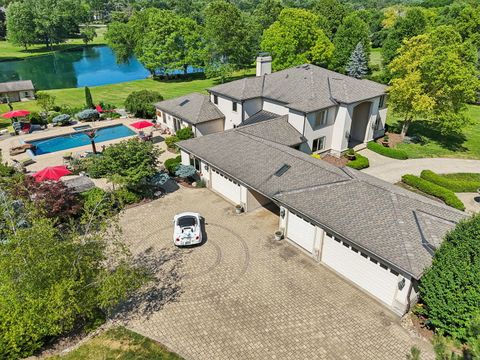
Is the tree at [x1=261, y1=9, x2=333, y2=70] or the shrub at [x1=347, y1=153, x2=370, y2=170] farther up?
the tree at [x1=261, y1=9, x2=333, y2=70]

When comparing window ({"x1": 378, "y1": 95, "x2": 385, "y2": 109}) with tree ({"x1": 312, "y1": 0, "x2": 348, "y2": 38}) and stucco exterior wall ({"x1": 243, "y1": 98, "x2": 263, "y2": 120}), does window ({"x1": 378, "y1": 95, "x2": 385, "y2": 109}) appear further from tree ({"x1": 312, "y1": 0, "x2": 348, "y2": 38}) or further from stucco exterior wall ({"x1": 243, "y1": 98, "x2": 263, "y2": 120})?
tree ({"x1": 312, "y1": 0, "x2": 348, "y2": 38})

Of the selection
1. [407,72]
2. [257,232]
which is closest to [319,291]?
[257,232]

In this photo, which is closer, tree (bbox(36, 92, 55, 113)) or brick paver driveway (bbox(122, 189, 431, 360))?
brick paver driveway (bbox(122, 189, 431, 360))

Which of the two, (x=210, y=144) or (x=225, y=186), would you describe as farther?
(x=210, y=144)

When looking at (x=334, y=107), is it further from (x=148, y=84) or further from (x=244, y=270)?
(x=148, y=84)

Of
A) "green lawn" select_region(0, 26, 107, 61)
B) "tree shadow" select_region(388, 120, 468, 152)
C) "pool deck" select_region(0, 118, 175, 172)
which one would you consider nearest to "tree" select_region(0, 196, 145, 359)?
"pool deck" select_region(0, 118, 175, 172)

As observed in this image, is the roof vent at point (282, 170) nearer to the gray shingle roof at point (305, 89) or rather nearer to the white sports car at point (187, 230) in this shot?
the white sports car at point (187, 230)
